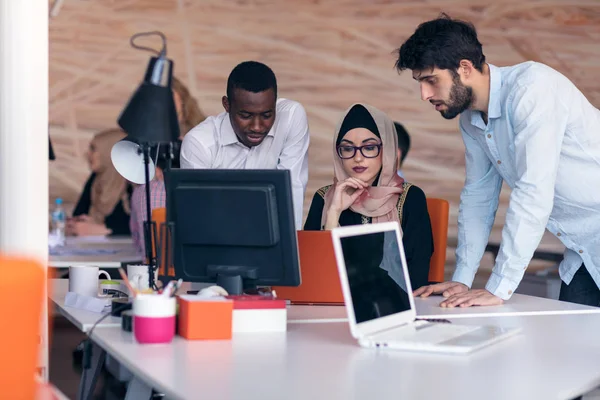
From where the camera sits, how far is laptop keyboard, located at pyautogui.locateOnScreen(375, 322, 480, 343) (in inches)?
72.5

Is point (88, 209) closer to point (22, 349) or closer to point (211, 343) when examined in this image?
point (211, 343)

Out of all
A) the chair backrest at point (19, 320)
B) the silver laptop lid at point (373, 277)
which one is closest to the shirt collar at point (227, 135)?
the silver laptop lid at point (373, 277)

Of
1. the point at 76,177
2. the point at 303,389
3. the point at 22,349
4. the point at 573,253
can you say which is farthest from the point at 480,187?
the point at 76,177

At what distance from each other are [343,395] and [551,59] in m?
5.64

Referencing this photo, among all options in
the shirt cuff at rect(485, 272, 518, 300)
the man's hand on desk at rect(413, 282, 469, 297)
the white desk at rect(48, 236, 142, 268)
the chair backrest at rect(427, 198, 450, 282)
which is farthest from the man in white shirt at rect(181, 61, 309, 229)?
the shirt cuff at rect(485, 272, 518, 300)

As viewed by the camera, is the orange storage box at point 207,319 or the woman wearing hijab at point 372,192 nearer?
the orange storage box at point 207,319

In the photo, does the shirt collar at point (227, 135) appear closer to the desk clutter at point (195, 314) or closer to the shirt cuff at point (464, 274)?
the shirt cuff at point (464, 274)

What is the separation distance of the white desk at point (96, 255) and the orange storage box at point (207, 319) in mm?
1666

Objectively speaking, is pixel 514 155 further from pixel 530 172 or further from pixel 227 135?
pixel 227 135

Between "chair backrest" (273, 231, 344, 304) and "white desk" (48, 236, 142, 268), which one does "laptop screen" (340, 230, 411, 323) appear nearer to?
"chair backrest" (273, 231, 344, 304)

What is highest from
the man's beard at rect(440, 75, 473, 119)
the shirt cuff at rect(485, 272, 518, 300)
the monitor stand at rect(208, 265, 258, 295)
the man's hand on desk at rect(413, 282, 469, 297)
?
the man's beard at rect(440, 75, 473, 119)

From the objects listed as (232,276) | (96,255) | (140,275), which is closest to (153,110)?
(232,276)

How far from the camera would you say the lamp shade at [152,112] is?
6.47 feet

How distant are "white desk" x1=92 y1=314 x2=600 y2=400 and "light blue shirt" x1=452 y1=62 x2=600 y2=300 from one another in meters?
0.43
